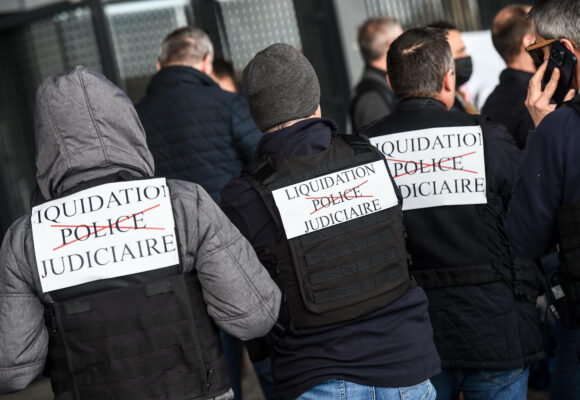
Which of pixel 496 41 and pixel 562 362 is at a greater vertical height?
pixel 496 41

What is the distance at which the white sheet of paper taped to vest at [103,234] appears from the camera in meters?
2.28

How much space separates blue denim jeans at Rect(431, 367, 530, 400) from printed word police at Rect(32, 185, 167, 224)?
4.66ft

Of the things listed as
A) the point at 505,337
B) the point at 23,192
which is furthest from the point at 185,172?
the point at 23,192

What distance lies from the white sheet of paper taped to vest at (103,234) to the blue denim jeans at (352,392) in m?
0.60

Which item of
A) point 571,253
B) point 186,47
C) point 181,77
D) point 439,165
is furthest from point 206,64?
point 571,253

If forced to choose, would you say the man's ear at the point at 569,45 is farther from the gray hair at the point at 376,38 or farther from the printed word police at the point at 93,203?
the gray hair at the point at 376,38

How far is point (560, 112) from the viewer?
7.73 feet

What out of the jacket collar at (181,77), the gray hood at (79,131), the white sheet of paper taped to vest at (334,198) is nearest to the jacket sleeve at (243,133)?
the jacket collar at (181,77)

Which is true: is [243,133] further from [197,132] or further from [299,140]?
[299,140]

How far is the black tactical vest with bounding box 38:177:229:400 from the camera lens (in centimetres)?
228

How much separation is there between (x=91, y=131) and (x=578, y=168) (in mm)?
1419

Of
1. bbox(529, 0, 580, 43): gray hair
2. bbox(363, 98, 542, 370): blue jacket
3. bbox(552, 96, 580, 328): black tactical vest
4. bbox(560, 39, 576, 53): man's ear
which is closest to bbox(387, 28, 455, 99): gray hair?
bbox(363, 98, 542, 370): blue jacket

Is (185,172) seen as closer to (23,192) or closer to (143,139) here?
(143,139)

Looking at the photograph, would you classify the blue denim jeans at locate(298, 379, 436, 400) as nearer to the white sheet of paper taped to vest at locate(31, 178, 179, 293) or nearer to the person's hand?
the white sheet of paper taped to vest at locate(31, 178, 179, 293)
